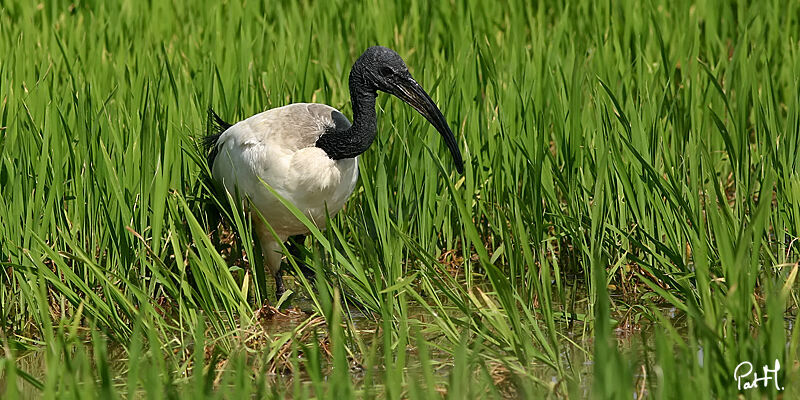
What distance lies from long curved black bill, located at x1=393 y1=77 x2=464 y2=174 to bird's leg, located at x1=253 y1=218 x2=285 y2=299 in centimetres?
76

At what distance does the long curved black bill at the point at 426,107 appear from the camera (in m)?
3.51

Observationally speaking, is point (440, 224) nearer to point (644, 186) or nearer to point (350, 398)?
point (644, 186)

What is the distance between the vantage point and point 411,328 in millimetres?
3221

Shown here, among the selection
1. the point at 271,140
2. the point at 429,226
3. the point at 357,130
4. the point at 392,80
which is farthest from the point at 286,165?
the point at 429,226

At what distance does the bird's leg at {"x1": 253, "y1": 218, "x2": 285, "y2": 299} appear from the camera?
12.9 ft

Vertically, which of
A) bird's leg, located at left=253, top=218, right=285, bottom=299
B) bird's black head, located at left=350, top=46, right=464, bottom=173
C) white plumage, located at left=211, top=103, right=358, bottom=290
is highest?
bird's black head, located at left=350, top=46, right=464, bottom=173

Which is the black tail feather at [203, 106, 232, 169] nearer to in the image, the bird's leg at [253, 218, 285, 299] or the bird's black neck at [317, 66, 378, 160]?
the bird's leg at [253, 218, 285, 299]

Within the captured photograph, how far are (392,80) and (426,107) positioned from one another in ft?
0.53

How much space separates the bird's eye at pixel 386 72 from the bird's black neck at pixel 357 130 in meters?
0.07
